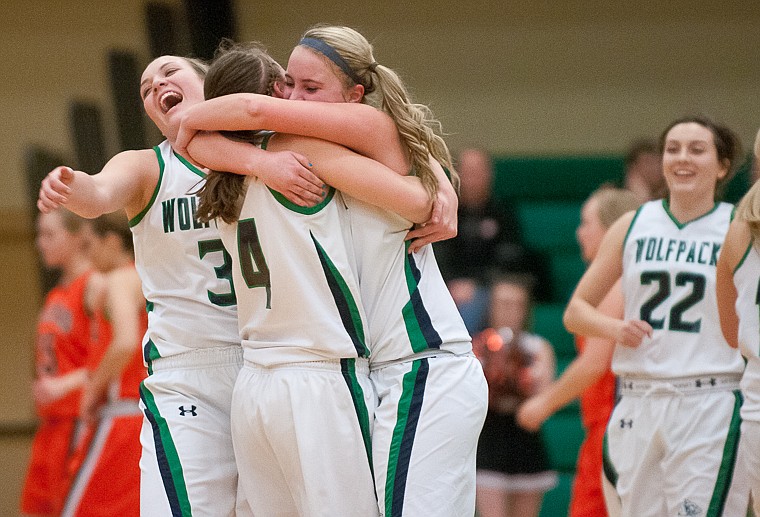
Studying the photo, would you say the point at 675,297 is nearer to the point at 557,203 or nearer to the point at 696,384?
the point at 696,384

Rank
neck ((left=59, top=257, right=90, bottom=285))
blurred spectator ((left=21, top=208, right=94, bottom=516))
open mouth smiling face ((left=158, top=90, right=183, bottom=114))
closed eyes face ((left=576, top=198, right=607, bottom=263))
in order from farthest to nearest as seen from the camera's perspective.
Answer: neck ((left=59, top=257, right=90, bottom=285)), blurred spectator ((left=21, top=208, right=94, bottom=516)), closed eyes face ((left=576, top=198, right=607, bottom=263)), open mouth smiling face ((left=158, top=90, right=183, bottom=114))

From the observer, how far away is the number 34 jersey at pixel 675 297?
192 inches

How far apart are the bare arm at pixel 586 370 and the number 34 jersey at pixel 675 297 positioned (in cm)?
57

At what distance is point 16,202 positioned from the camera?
946cm

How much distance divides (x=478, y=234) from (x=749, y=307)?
14.8 feet

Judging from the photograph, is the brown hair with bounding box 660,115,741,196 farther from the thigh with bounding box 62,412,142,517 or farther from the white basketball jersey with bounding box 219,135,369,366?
the thigh with bounding box 62,412,142,517

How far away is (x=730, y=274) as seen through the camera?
4492 millimetres

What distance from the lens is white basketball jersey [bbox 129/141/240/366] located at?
3.76 m

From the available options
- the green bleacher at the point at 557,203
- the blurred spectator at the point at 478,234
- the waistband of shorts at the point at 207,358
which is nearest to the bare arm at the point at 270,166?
the waistband of shorts at the point at 207,358

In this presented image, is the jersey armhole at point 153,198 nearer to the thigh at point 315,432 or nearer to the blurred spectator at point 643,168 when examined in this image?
the thigh at point 315,432

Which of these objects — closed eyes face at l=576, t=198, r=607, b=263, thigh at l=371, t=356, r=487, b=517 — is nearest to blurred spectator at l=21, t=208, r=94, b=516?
closed eyes face at l=576, t=198, r=607, b=263

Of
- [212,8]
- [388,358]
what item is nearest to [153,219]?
[388,358]

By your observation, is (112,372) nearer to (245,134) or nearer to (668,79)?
(245,134)

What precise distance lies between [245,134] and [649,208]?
7.60 ft
